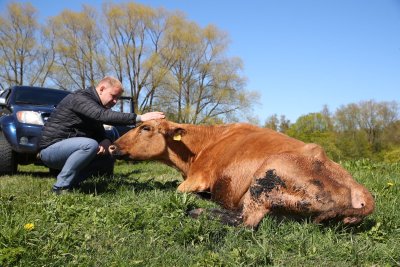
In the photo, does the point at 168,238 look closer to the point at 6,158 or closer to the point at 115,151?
the point at 115,151

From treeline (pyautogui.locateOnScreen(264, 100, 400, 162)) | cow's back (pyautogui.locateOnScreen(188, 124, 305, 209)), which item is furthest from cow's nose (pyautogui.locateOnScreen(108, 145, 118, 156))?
treeline (pyautogui.locateOnScreen(264, 100, 400, 162))

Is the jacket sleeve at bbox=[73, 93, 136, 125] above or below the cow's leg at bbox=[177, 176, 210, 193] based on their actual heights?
above

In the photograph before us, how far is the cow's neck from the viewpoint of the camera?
6.50 meters

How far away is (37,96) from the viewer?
1027cm

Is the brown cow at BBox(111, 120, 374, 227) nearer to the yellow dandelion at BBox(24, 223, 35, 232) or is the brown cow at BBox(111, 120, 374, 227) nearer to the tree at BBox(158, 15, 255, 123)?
the yellow dandelion at BBox(24, 223, 35, 232)

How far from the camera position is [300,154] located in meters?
4.58

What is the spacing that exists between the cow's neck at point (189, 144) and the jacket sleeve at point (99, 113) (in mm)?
1007

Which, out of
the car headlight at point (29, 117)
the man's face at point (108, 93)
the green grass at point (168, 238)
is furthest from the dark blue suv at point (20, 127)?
the green grass at point (168, 238)

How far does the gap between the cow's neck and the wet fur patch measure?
210 centimetres

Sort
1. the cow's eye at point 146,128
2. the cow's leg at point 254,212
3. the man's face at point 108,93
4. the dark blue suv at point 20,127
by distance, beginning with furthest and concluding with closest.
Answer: the dark blue suv at point 20,127, the cow's eye at point 146,128, the man's face at point 108,93, the cow's leg at point 254,212

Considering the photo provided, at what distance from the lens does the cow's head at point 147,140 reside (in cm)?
645

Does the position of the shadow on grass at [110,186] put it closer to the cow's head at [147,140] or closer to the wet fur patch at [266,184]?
the cow's head at [147,140]

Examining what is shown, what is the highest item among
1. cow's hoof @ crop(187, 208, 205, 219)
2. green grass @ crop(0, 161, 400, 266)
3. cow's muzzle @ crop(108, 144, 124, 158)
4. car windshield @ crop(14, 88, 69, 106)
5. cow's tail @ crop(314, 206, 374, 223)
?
car windshield @ crop(14, 88, 69, 106)

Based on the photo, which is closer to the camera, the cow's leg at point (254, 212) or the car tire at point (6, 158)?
the cow's leg at point (254, 212)
